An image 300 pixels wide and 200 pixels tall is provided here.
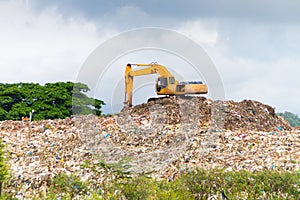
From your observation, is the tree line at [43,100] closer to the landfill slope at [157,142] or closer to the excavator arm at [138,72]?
the excavator arm at [138,72]

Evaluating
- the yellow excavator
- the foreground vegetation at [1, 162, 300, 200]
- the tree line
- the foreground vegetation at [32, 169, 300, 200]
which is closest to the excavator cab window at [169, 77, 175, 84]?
the yellow excavator

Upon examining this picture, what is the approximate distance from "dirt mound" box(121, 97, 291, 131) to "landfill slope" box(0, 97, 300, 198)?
0.03m

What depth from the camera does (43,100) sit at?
72.0 feet

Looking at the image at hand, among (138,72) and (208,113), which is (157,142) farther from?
(138,72)

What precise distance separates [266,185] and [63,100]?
707 inches

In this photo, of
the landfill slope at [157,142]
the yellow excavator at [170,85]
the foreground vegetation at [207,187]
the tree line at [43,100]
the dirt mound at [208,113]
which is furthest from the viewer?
the tree line at [43,100]

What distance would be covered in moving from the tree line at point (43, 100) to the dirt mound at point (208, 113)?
749 cm

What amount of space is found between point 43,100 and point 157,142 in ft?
44.2

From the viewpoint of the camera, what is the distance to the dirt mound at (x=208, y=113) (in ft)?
38.9

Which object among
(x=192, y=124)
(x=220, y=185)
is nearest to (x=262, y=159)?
(x=220, y=185)

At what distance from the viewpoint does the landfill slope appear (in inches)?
316

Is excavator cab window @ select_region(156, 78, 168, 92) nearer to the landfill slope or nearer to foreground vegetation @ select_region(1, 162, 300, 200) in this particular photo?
the landfill slope

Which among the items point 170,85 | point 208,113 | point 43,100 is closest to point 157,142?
point 208,113

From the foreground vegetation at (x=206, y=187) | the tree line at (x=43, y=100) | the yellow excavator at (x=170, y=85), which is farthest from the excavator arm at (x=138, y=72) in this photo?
the foreground vegetation at (x=206, y=187)
